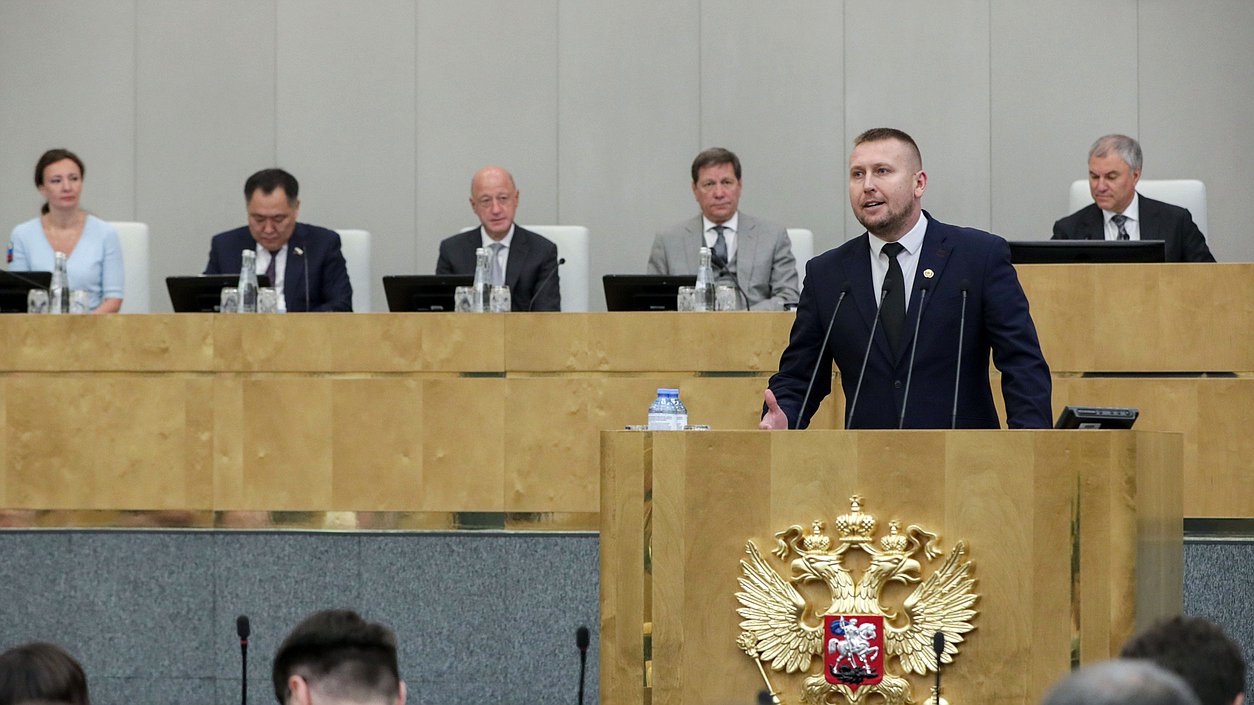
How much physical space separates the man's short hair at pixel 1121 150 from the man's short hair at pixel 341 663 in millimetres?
5613

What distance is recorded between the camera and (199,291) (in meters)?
6.20

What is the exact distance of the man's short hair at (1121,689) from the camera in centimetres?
142

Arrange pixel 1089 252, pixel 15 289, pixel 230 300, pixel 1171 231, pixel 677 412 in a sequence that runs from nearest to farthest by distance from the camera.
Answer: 1. pixel 677 412
2. pixel 1089 252
3. pixel 230 300
4. pixel 15 289
5. pixel 1171 231

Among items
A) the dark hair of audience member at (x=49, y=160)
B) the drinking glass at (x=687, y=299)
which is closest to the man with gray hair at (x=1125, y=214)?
the drinking glass at (x=687, y=299)

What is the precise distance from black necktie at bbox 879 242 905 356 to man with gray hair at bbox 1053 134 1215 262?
10.9 ft

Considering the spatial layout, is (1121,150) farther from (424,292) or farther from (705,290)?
(424,292)

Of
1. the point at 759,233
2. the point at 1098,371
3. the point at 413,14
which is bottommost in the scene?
the point at 1098,371

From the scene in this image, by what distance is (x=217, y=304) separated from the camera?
6230mm

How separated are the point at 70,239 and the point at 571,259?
2.30 metres

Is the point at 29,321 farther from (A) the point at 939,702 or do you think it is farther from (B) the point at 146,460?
(A) the point at 939,702

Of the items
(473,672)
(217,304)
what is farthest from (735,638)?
(217,304)

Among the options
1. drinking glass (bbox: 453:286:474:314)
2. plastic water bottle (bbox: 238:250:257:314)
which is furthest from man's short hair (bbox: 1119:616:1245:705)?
plastic water bottle (bbox: 238:250:257:314)

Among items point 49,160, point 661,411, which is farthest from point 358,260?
point 661,411

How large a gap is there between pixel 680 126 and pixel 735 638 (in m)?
6.30
